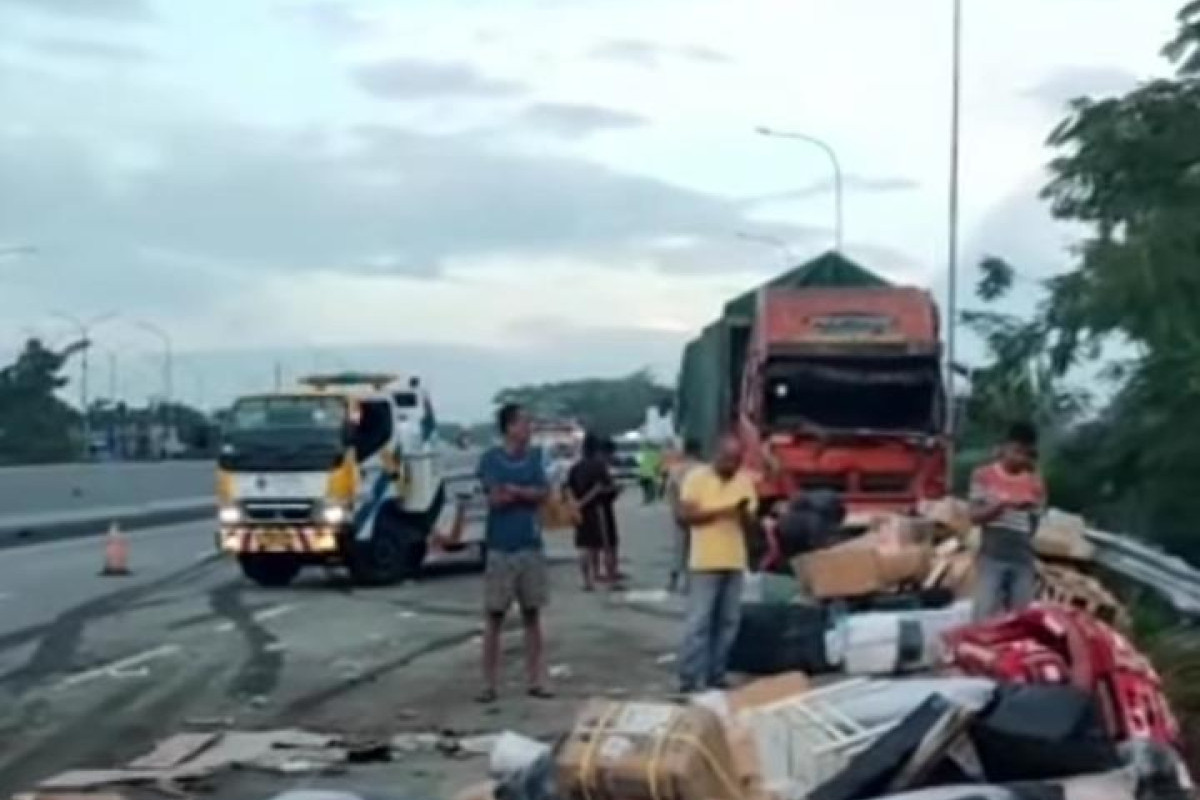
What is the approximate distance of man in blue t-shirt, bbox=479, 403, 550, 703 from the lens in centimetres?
1862

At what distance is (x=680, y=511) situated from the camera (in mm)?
18672

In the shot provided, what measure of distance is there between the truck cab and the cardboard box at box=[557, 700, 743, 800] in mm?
24035

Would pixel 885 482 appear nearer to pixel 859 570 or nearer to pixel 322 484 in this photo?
pixel 322 484

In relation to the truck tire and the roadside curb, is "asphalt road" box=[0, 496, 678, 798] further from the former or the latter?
the roadside curb

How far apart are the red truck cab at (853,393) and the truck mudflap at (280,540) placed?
17.4 ft

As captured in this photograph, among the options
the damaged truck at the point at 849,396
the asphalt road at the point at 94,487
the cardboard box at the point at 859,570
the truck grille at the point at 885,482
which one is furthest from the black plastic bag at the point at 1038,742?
the asphalt road at the point at 94,487

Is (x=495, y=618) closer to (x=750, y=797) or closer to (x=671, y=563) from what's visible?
(x=750, y=797)

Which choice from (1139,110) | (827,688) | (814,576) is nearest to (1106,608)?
(814,576)

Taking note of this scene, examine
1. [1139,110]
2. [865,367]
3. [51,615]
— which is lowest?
[51,615]

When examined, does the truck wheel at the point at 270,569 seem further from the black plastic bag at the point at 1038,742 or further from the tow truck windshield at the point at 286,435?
the black plastic bag at the point at 1038,742

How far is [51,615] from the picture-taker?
3019 centimetres

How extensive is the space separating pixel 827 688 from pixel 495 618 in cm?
712

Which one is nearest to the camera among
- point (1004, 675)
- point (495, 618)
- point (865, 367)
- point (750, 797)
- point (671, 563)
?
point (750, 797)

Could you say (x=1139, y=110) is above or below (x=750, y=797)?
above
